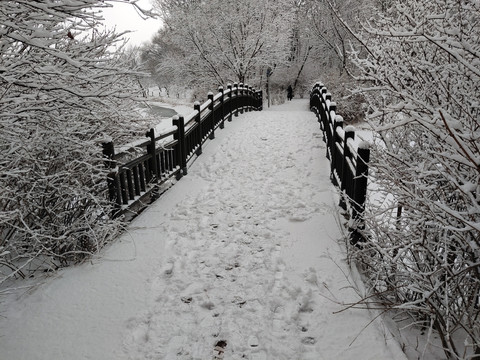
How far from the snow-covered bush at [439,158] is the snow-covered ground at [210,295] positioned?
2.06 feet

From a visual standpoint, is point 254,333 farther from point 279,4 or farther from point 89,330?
point 279,4

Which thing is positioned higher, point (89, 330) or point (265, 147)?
point (265, 147)

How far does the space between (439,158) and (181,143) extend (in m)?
6.20

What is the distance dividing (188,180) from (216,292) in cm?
424

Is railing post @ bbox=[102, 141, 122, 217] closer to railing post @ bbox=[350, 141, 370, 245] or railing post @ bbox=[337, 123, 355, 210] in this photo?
railing post @ bbox=[350, 141, 370, 245]

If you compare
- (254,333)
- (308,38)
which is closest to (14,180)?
(254,333)

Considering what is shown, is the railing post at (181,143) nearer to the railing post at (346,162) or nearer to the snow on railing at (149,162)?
the snow on railing at (149,162)

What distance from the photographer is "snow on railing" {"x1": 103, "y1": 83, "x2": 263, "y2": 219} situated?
5.24 metres

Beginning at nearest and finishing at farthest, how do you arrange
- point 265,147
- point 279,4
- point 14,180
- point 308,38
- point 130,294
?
point 130,294
point 14,180
point 265,147
point 279,4
point 308,38

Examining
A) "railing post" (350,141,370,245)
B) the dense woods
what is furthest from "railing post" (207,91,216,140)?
"railing post" (350,141,370,245)

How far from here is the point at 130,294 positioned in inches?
152

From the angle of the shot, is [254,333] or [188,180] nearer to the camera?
[254,333]

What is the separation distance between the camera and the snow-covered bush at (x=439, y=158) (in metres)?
1.96

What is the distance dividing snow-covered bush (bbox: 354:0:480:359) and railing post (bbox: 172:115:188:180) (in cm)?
510
